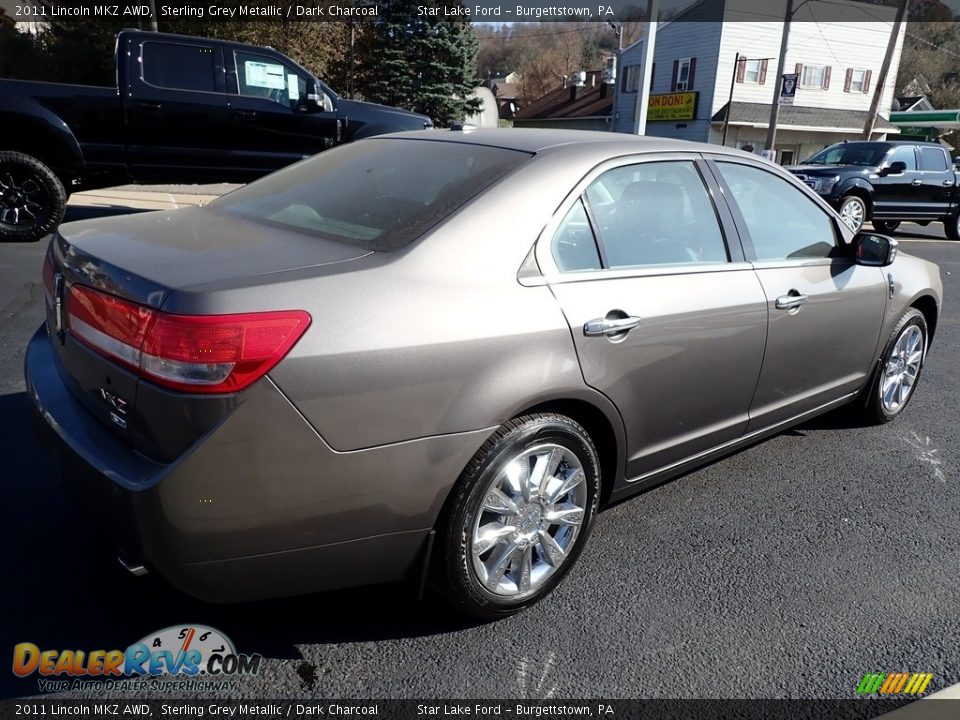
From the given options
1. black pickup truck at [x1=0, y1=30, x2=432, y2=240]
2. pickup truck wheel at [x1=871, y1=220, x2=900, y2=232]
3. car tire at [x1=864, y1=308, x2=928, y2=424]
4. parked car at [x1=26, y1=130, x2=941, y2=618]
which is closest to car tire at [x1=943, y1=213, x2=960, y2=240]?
pickup truck wheel at [x1=871, y1=220, x2=900, y2=232]

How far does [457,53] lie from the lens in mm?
28000

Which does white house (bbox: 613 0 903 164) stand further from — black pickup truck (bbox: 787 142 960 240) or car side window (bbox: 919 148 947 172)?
black pickup truck (bbox: 787 142 960 240)

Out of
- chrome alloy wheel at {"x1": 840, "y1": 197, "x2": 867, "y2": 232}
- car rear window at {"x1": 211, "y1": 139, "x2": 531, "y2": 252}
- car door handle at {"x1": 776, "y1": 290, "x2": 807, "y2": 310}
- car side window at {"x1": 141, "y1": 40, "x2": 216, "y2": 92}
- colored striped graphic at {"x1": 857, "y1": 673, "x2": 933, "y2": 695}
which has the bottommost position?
chrome alloy wheel at {"x1": 840, "y1": 197, "x2": 867, "y2": 232}

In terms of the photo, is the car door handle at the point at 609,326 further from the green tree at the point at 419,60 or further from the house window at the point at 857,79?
the house window at the point at 857,79

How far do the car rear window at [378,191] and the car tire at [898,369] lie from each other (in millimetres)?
2660

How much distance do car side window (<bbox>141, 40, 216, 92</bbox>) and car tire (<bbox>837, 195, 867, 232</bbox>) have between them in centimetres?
1069

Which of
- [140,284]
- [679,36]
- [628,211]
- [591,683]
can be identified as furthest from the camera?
[679,36]

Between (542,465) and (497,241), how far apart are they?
0.74 meters

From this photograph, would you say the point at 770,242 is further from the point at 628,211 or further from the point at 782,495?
the point at 782,495

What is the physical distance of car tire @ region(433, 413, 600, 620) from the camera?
2.34m

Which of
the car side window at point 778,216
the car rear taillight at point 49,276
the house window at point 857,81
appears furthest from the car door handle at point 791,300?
the house window at point 857,81

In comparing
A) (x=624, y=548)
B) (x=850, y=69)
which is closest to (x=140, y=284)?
(x=624, y=548)

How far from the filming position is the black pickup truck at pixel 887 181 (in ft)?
45.4

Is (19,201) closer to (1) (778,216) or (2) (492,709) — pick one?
(1) (778,216)
